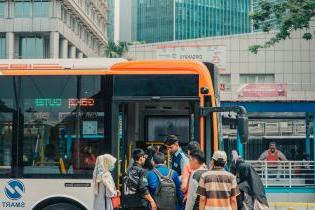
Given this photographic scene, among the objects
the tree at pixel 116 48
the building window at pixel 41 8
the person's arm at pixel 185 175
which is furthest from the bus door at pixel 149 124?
the tree at pixel 116 48

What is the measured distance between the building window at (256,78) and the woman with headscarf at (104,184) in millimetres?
36936

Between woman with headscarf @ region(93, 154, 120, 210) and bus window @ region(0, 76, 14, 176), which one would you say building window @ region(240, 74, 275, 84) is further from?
woman with headscarf @ region(93, 154, 120, 210)

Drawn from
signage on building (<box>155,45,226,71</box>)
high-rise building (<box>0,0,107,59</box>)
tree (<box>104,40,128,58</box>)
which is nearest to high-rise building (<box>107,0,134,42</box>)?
tree (<box>104,40,128,58</box>)

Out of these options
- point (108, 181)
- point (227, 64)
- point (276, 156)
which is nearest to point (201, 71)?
point (108, 181)

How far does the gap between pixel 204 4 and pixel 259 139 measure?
112 metres

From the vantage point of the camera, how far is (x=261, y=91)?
3588 centimetres

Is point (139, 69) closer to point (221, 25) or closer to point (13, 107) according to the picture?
point (13, 107)

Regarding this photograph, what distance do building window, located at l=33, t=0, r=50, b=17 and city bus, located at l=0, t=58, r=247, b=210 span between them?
47.1 meters

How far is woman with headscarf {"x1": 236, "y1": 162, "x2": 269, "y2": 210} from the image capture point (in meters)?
10.6

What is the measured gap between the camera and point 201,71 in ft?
36.7

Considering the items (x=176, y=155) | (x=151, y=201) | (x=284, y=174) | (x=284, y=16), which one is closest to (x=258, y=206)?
(x=176, y=155)

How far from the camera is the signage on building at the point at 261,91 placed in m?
35.2

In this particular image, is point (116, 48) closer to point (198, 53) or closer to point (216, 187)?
point (198, 53)

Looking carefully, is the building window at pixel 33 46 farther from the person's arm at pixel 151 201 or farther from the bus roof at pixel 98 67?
the person's arm at pixel 151 201
